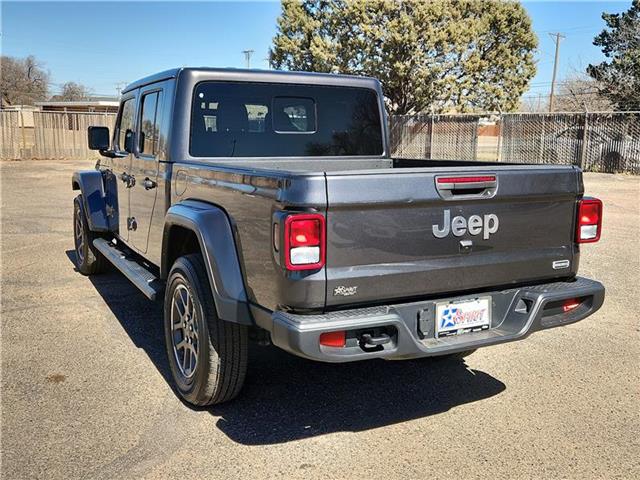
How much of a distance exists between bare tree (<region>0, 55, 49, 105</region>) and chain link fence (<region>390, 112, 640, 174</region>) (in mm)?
56390

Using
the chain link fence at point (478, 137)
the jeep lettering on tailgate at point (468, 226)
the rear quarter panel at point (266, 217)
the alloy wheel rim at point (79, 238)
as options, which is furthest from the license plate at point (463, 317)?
the chain link fence at point (478, 137)

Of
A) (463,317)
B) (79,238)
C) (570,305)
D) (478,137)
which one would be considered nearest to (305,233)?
(463,317)

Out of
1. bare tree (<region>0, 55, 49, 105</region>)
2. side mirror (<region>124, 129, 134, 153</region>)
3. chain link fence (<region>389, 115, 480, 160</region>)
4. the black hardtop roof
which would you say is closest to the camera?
the black hardtop roof

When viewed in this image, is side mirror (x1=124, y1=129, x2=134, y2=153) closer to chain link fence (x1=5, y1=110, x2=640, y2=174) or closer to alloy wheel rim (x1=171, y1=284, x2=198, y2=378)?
alloy wheel rim (x1=171, y1=284, x2=198, y2=378)

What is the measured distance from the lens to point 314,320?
2.90 metres

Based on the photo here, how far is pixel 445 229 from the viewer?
3.22m

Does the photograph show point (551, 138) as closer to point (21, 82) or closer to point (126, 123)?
point (126, 123)

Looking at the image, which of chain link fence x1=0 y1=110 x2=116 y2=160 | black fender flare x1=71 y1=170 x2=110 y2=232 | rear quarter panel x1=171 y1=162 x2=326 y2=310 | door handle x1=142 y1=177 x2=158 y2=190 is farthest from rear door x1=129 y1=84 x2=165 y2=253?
chain link fence x1=0 y1=110 x2=116 y2=160

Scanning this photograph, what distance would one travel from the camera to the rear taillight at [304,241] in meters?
2.84

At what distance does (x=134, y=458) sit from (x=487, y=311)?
A: 6.63 feet

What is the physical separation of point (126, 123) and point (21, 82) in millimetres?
75667

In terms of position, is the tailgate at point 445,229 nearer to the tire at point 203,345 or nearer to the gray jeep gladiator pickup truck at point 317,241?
the gray jeep gladiator pickup truck at point 317,241

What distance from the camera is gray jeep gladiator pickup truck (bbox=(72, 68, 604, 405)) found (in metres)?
2.93

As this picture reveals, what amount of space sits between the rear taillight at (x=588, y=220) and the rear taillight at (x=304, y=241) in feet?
5.62
